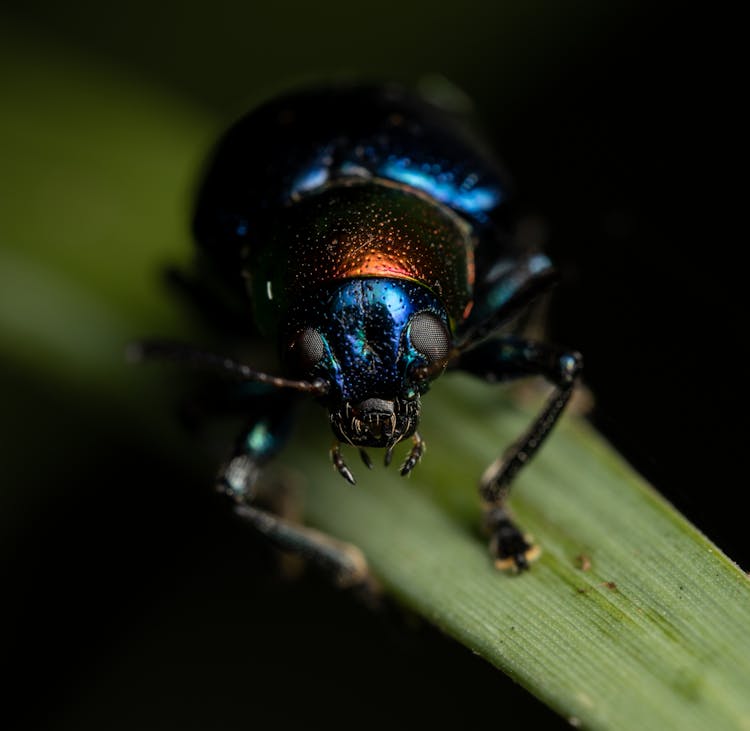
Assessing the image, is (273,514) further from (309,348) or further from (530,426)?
(530,426)

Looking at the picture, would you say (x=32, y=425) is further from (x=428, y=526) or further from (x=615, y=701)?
(x=615, y=701)

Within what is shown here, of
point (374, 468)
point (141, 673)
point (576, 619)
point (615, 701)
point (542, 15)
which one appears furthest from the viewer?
point (542, 15)

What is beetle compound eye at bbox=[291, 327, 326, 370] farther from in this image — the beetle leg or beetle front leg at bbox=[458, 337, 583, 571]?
beetle front leg at bbox=[458, 337, 583, 571]

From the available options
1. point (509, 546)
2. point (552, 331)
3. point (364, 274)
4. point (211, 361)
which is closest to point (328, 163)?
point (364, 274)

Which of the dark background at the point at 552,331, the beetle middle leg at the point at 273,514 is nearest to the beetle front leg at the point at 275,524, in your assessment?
the beetle middle leg at the point at 273,514

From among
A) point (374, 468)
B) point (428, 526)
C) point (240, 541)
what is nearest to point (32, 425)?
point (240, 541)

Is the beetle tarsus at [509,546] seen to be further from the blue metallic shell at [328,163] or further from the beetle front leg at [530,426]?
the blue metallic shell at [328,163]
